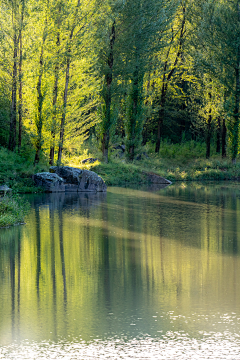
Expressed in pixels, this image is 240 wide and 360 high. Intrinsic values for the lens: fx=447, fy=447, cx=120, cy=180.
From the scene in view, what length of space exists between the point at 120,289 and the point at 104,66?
26.4 metres

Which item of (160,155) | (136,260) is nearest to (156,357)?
(136,260)

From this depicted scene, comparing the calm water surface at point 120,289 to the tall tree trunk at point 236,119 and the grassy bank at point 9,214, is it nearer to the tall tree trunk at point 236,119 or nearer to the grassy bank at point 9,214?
the grassy bank at point 9,214

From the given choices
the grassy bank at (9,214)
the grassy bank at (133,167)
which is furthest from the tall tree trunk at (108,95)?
the grassy bank at (9,214)

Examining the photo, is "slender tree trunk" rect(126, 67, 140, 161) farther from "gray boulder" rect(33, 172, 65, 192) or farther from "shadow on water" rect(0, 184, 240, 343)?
"shadow on water" rect(0, 184, 240, 343)

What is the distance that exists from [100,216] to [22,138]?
1482 centimetres

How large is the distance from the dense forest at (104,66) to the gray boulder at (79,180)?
2.71 m

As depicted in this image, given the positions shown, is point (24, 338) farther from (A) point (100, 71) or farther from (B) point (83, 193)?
(A) point (100, 71)

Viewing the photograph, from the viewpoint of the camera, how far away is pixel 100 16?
28609 millimetres

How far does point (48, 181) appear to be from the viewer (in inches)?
912

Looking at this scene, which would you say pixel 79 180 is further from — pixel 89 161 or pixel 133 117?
pixel 133 117

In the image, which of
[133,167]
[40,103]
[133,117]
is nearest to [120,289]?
[40,103]

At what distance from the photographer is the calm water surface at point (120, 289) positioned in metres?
4.86

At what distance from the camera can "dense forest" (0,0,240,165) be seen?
25.5 m

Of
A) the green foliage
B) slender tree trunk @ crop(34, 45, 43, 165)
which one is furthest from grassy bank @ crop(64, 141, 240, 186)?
the green foliage
